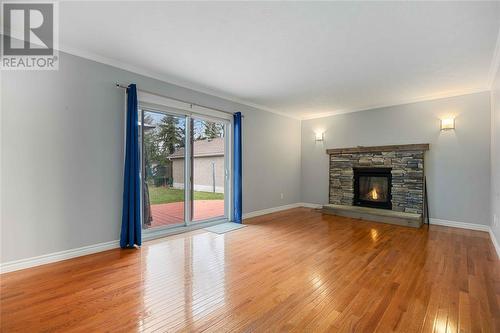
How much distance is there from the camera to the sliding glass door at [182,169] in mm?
3912

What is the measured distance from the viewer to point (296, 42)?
278 centimetres

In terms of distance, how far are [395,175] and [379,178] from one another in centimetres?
38

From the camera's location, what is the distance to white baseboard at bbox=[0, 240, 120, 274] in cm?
260

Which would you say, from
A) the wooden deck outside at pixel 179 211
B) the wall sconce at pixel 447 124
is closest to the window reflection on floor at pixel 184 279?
the wooden deck outside at pixel 179 211

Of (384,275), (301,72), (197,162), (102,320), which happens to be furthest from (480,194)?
(102,320)

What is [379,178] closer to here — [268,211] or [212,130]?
[268,211]

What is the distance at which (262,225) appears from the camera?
188 inches

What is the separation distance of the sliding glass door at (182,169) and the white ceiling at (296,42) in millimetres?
804

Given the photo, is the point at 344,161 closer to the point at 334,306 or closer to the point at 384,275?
the point at 384,275

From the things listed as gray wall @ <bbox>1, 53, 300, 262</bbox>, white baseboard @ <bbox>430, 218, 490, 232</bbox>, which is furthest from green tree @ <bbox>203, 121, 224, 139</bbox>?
white baseboard @ <bbox>430, 218, 490, 232</bbox>

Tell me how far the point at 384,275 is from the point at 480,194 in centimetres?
335

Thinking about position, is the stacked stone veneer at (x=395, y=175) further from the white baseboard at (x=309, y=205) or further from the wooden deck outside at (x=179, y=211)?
the wooden deck outside at (x=179, y=211)

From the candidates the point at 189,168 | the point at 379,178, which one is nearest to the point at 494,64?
the point at 379,178

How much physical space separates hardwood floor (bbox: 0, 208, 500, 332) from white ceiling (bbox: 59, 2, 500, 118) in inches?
104
